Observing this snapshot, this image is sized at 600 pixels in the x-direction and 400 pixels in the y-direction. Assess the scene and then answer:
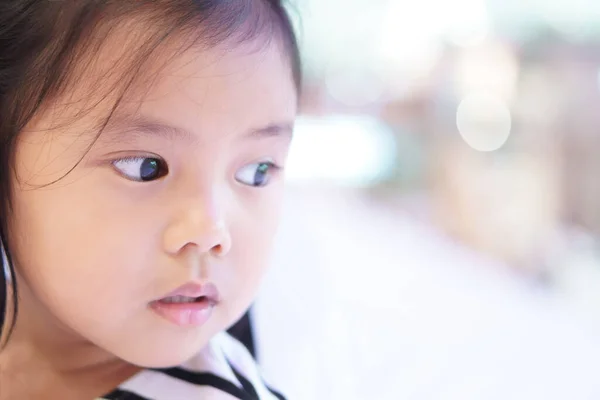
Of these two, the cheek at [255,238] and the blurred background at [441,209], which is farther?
the blurred background at [441,209]

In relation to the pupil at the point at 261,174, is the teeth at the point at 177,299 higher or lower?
lower

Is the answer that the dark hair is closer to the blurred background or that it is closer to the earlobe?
the earlobe

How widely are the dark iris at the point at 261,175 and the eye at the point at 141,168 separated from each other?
0.30ft

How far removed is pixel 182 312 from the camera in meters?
0.48

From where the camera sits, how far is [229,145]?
18.4 inches

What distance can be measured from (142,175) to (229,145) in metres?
0.06

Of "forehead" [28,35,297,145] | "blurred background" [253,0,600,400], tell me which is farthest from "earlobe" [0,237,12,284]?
"blurred background" [253,0,600,400]

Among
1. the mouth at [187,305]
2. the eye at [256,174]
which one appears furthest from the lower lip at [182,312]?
the eye at [256,174]

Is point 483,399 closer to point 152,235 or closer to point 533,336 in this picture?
point 533,336

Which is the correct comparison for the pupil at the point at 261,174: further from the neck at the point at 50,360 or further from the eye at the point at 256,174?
the neck at the point at 50,360

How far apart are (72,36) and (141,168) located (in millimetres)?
99

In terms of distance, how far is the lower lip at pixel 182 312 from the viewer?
0.48 meters

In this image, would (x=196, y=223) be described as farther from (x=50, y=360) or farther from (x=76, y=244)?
(x=50, y=360)

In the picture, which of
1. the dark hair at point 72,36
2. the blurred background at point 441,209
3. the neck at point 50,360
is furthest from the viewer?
the blurred background at point 441,209
